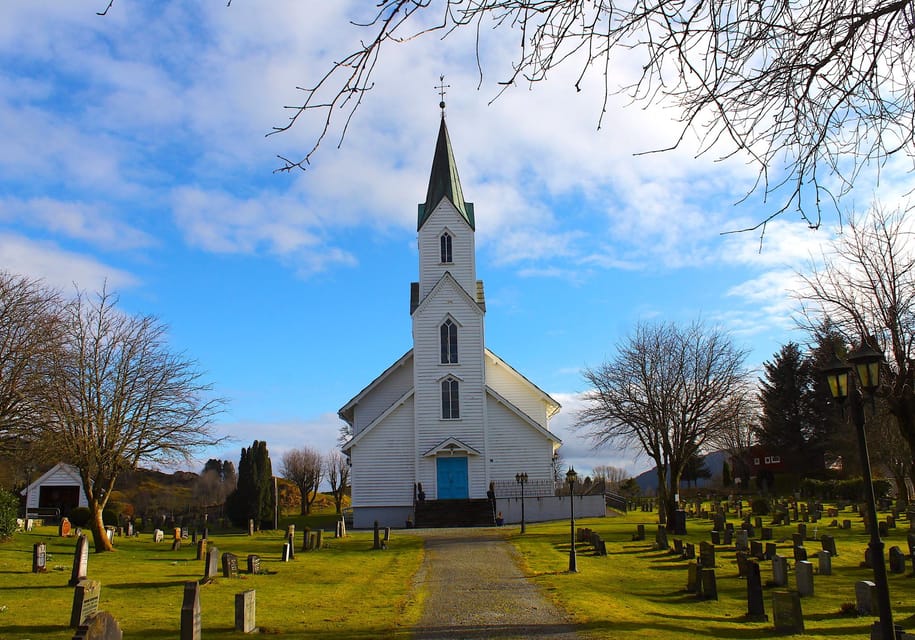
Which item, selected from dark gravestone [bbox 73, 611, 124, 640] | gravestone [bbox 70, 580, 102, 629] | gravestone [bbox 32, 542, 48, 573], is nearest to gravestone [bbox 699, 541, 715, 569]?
gravestone [bbox 70, 580, 102, 629]

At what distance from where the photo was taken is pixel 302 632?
13.0 meters

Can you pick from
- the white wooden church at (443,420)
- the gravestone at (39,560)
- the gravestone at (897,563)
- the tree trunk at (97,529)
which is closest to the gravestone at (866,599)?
the gravestone at (897,563)

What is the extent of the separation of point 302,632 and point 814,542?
22462mm

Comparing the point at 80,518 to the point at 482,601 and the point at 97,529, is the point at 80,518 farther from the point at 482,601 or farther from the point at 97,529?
the point at 482,601

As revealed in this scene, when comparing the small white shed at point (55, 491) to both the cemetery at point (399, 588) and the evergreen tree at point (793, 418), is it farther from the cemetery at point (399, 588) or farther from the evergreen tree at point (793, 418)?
the evergreen tree at point (793, 418)

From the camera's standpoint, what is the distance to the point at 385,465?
39.4 metres

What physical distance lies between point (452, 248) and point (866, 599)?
3093cm

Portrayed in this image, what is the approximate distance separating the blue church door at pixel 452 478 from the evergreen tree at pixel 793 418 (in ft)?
122

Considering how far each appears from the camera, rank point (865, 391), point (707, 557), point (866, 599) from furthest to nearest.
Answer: point (707, 557) < point (866, 599) < point (865, 391)

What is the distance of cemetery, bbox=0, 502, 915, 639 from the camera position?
43.3 feet

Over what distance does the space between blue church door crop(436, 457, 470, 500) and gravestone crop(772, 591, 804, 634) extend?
26391mm

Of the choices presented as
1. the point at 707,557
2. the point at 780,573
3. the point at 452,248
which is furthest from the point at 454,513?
the point at 780,573

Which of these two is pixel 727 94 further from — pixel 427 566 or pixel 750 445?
pixel 750 445

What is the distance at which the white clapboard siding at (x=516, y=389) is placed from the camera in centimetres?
4456
